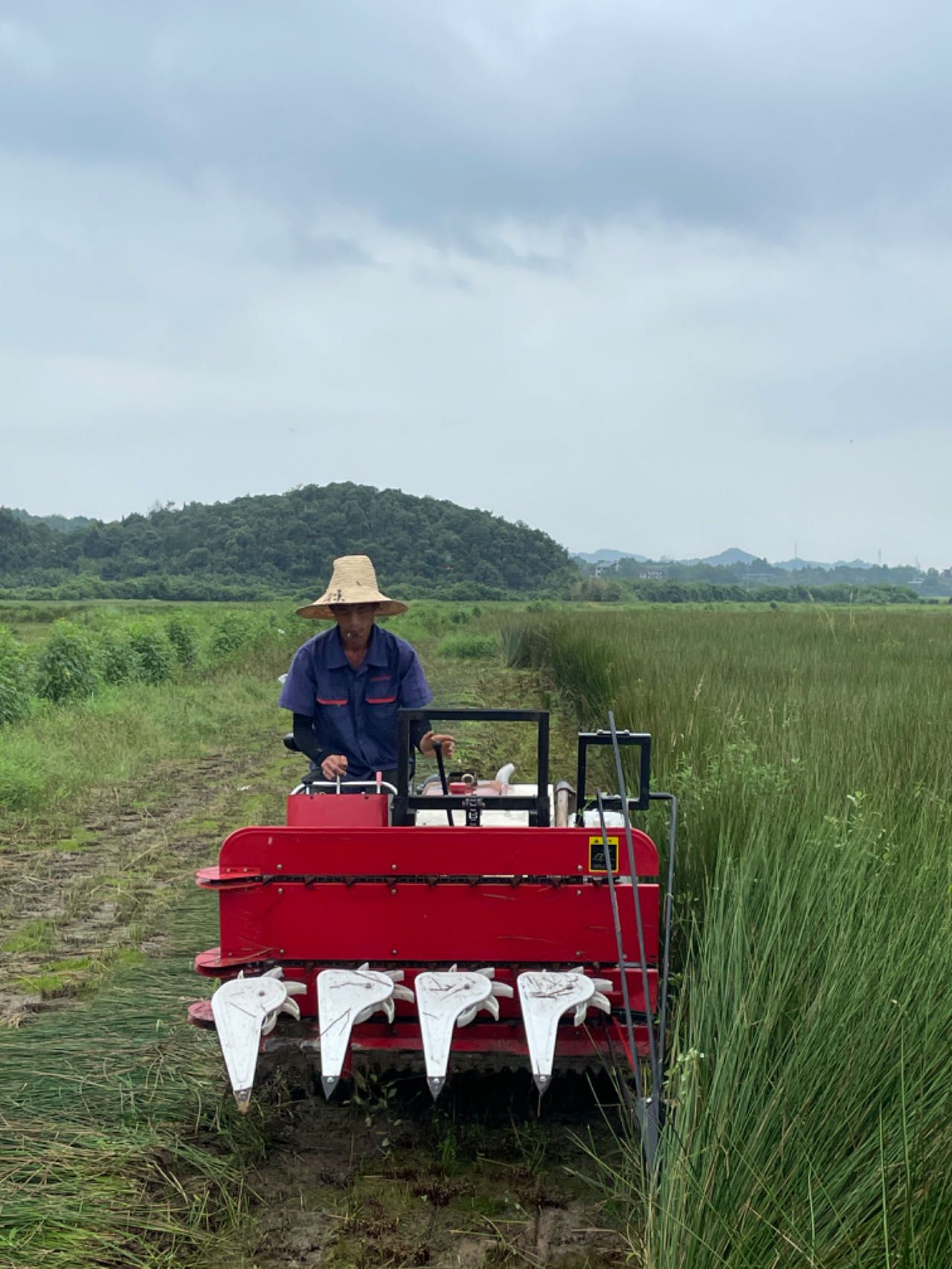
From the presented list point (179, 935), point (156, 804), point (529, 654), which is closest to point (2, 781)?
point (156, 804)

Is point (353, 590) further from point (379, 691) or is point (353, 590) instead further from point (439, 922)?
point (439, 922)

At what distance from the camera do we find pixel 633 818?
5.08 meters

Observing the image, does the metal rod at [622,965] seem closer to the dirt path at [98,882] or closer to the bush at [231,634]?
the dirt path at [98,882]

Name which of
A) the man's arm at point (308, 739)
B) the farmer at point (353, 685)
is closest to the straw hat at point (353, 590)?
the farmer at point (353, 685)

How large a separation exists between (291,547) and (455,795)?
65351 millimetres

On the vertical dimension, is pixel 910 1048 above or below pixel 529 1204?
above

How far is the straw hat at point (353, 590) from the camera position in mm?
4770

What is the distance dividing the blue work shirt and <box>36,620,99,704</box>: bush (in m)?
9.63

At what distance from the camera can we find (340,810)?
3.99 meters

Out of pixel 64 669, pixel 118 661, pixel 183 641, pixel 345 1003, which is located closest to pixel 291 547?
pixel 183 641

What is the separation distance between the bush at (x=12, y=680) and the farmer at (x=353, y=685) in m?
7.99

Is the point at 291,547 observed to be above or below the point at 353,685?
above

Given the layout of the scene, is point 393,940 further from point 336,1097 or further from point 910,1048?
point 910,1048

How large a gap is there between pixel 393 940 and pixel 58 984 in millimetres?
2010
